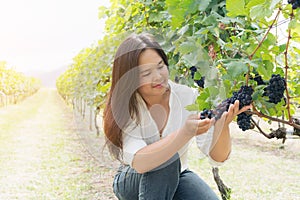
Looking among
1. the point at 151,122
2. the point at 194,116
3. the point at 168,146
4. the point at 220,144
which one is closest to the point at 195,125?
the point at 194,116

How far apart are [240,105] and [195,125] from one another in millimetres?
124

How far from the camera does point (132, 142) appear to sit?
1272 millimetres

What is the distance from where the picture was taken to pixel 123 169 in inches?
63.3

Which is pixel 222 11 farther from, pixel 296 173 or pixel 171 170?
pixel 296 173

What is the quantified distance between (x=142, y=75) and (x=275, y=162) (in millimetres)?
4702

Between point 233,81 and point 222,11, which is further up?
point 222,11

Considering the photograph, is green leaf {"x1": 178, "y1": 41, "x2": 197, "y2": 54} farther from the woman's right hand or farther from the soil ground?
the soil ground

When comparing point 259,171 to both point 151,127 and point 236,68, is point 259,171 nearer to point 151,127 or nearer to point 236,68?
point 151,127

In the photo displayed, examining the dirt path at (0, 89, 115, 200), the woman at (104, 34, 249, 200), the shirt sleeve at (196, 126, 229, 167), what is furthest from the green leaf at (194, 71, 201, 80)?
the dirt path at (0, 89, 115, 200)

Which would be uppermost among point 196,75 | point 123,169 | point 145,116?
point 196,75

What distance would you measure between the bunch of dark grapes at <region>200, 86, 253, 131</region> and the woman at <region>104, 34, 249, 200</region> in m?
0.02

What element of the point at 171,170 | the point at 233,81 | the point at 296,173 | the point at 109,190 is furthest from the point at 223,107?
the point at 296,173

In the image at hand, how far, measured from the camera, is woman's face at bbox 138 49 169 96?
1.06 meters

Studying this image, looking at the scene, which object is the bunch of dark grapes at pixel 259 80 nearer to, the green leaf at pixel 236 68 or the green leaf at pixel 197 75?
the green leaf at pixel 236 68
